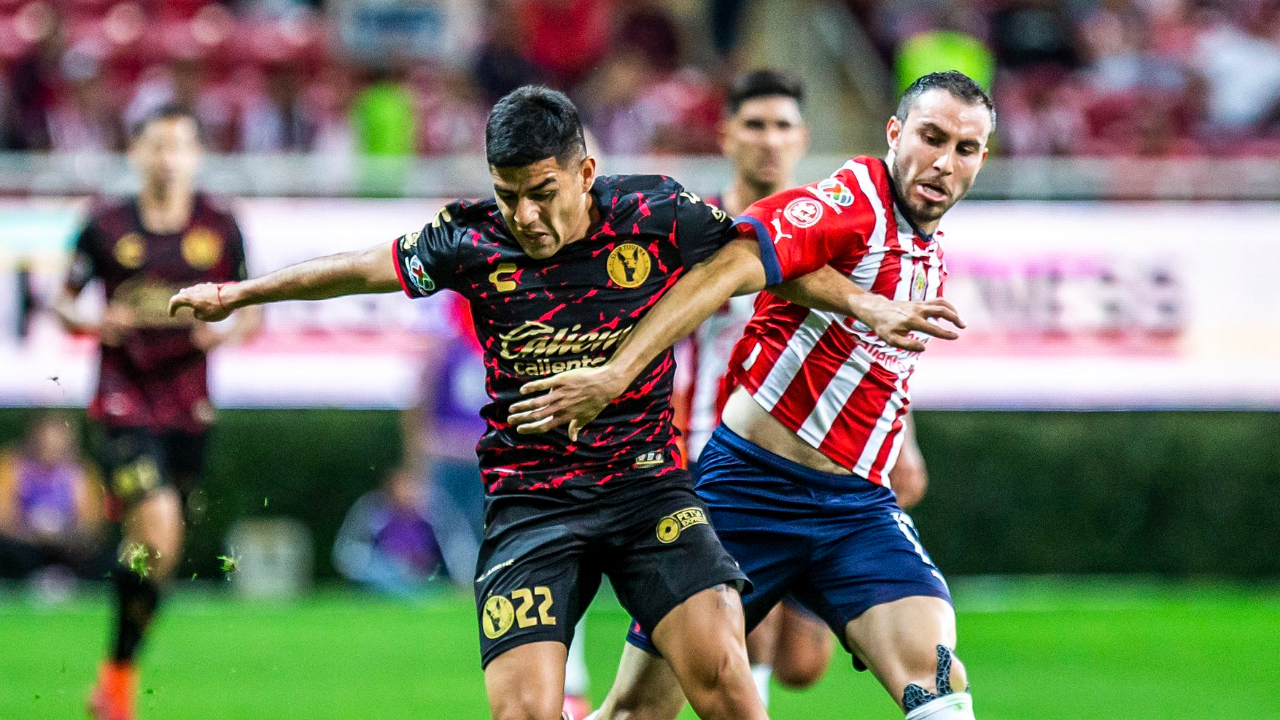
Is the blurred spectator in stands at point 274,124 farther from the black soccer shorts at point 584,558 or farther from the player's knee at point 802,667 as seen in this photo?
the black soccer shorts at point 584,558

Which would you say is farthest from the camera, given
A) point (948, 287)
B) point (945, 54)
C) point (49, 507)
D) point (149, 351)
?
point (945, 54)

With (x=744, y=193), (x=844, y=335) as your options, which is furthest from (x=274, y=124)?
(x=844, y=335)

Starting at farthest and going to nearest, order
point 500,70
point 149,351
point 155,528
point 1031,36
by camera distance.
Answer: point 1031,36
point 500,70
point 149,351
point 155,528

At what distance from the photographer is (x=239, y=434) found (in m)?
12.2

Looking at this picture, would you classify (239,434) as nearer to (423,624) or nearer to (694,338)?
(423,624)

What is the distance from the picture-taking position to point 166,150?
7738 millimetres

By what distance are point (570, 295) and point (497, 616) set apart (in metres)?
0.88

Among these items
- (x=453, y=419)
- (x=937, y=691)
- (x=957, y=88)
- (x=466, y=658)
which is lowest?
(x=466, y=658)

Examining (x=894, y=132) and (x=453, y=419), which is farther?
(x=453, y=419)

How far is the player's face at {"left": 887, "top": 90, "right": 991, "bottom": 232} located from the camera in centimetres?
475

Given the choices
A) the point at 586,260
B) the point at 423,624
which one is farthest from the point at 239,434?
the point at 586,260

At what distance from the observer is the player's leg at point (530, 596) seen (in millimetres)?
4414

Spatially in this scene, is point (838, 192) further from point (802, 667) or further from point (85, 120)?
point (85, 120)

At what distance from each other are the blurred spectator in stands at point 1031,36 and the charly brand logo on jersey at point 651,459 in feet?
33.5
